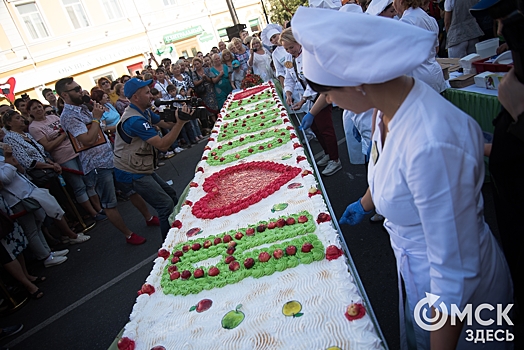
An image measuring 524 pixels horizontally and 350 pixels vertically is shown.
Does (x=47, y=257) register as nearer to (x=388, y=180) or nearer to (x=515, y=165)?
(x=388, y=180)

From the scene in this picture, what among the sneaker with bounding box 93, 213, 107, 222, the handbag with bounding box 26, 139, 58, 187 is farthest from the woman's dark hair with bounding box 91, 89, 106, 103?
the sneaker with bounding box 93, 213, 107, 222

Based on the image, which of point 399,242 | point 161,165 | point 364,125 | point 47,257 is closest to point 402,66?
point 399,242

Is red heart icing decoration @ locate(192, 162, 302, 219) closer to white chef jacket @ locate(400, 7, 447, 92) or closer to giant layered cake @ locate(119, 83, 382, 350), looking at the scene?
giant layered cake @ locate(119, 83, 382, 350)

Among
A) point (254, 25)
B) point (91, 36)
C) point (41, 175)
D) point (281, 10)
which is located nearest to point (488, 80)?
point (41, 175)

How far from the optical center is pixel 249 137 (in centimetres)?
437

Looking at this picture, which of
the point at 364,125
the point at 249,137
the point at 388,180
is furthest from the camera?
the point at 249,137

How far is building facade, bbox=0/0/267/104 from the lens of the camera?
53.0ft

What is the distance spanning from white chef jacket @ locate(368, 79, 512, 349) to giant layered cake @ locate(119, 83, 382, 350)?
520mm

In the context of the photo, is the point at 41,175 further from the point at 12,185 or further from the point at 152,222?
the point at 152,222

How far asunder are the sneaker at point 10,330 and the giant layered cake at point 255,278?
2413 mm

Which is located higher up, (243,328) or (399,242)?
(399,242)

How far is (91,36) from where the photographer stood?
18.0 metres

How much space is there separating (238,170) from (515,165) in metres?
2.54

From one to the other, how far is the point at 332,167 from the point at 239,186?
1.98 m
